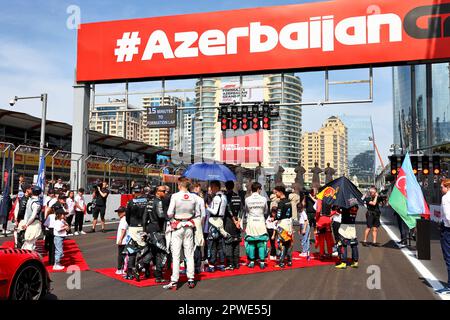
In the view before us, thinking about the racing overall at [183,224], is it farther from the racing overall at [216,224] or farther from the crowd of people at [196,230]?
the racing overall at [216,224]

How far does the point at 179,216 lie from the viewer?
6.90 meters

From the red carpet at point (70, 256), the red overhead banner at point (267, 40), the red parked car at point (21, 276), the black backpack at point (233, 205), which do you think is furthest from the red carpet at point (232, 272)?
the red overhead banner at point (267, 40)

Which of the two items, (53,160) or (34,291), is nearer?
(34,291)

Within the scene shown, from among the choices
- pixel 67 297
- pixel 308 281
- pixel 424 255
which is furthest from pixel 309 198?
pixel 67 297

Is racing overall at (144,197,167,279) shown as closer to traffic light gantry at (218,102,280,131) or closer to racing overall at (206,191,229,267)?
racing overall at (206,191,229,267)

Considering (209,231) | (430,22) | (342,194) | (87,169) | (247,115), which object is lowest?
(209,231)

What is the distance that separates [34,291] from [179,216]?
2.49 metres

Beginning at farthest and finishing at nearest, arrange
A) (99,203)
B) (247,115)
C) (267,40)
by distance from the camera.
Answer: (267,40)
(247,115)
(99,203)

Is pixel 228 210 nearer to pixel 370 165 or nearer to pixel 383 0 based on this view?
pixel 383 0

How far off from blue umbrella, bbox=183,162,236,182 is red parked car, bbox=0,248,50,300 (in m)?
4.41

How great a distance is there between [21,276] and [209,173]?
5185 millimetres

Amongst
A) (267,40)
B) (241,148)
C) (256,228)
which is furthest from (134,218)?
(241,148)

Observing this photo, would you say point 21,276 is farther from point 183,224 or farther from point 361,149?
point 361,149

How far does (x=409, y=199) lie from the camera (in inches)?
364
